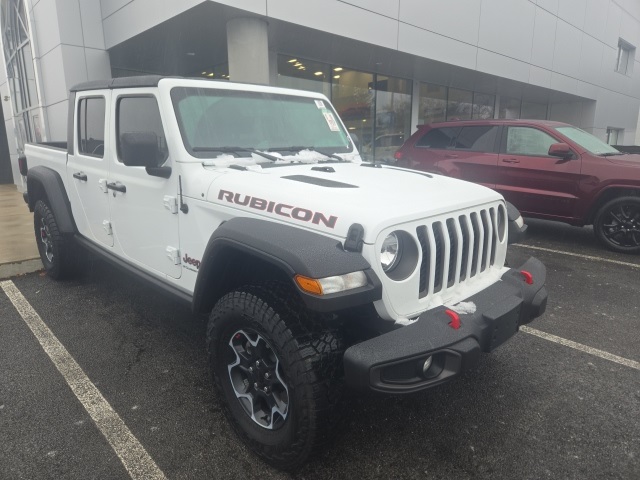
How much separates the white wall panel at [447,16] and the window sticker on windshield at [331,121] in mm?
6925

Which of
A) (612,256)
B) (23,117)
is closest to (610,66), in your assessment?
(612,256)

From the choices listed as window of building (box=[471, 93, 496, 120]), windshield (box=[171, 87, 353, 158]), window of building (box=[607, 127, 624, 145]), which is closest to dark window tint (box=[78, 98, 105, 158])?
windshield (box=[171, 87, 353, 158])

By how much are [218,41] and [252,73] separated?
6.62ft

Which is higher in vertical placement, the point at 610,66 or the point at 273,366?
the point at 610,66

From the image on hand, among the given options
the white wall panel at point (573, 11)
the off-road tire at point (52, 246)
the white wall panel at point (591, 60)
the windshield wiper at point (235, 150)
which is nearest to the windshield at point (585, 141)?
the windshield wiper at point (235, 150)

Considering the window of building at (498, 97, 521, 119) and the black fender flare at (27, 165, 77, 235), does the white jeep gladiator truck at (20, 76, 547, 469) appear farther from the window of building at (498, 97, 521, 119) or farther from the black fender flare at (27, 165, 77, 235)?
the window of building at (498, 97, 521, 119)

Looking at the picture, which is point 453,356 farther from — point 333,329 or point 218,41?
point 218,41

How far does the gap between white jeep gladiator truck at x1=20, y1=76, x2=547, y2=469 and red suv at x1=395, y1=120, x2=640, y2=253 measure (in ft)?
12.9

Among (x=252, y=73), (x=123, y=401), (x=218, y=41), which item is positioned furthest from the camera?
(x=218, y=41)

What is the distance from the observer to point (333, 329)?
2.08m

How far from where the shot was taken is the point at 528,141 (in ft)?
22.0

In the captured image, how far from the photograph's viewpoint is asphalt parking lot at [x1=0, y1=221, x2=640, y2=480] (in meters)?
2.22

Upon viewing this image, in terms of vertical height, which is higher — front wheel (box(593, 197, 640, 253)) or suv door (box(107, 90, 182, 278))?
suv door (box(107, 90, 182, 278))

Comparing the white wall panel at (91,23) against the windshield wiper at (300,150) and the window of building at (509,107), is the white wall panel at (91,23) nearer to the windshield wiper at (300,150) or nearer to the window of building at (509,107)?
the windshield wiper at (300,150)
